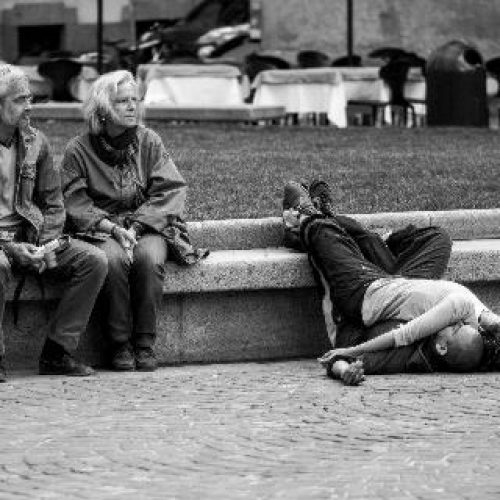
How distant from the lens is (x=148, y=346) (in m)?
9.16

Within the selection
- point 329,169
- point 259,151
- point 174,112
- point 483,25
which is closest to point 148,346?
point 329,169

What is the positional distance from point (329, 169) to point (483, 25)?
1817 cm

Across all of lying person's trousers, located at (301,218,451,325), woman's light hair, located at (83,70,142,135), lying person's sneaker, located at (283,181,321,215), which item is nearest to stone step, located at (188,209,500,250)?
lying person's sneaker, located at (283,181,321,215)

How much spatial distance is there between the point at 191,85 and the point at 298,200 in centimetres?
1210

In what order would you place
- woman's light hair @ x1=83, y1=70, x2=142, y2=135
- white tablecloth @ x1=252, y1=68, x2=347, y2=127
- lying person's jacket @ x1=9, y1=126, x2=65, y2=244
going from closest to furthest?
1. lying person's jacket @ x1=9, y1=126, x2=65, y2=244
2. woman's light hair @ x1=83, y1=70, x2=142, y2=135
3. white tablecloth @ x1=252, y1=68, x2=347, y2=127

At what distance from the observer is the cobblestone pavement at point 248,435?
6551 mm

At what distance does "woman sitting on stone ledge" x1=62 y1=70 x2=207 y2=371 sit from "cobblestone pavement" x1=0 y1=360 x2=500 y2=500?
0.27m

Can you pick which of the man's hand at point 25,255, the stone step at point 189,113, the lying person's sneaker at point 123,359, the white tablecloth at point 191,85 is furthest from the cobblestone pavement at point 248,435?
the white tablecloth at point 191,85

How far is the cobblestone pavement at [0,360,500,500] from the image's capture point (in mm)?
6551

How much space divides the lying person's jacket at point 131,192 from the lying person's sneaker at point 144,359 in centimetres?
46

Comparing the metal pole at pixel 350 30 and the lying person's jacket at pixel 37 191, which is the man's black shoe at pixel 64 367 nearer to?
the lying person's jacket at pixel 37 191

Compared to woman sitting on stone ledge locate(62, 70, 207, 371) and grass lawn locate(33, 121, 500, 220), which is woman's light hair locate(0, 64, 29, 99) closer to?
woman sitting on stone ledge locate(62, 70, 207, 371)

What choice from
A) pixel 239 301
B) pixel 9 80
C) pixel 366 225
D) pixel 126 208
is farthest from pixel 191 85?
pixel 9 80

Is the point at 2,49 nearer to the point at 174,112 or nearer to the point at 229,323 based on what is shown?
the point at 174,112
